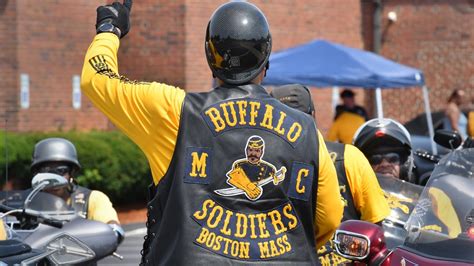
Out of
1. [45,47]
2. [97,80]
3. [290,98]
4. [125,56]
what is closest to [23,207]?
[290,98]

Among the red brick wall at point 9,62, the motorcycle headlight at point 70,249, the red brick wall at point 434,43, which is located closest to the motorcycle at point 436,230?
the motorcycle headlight at point 70,249

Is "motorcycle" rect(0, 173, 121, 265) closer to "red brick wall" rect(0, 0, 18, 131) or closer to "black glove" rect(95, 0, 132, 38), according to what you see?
"black glove" rect(95, 0, 132, 38)

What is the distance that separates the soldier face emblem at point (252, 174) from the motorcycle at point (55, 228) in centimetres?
216

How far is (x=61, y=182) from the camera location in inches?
261

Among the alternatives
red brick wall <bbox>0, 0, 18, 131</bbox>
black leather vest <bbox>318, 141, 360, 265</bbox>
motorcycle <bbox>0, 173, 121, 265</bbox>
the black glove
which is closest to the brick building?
red brick wall <bbox>0, 0, 18, 131</bbox>

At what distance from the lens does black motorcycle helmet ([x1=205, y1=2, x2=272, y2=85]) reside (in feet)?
13.0

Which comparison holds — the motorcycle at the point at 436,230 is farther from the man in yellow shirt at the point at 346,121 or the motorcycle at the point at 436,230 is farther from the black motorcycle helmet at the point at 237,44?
the man in yellow shirt at the point at 346,121

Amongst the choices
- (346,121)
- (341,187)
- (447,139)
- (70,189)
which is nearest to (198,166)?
(341,187)

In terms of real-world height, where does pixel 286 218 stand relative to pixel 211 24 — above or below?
below

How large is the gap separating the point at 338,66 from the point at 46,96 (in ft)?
17.8

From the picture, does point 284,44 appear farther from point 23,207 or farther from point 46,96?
point 23,207

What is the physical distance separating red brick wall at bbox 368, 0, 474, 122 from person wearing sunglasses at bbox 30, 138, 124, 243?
1841 cm

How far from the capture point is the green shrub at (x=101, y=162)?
1688 centimetres

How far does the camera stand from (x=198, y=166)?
3861 millimetres
